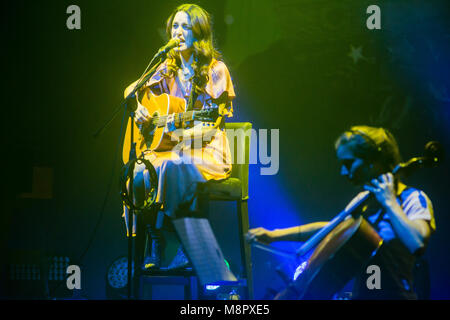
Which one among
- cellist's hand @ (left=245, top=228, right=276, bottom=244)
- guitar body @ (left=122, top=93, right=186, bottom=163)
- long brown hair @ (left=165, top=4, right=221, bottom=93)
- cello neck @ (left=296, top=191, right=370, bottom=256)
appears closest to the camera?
cello neck @ (left=296, top=191, right=370, bottom=256)

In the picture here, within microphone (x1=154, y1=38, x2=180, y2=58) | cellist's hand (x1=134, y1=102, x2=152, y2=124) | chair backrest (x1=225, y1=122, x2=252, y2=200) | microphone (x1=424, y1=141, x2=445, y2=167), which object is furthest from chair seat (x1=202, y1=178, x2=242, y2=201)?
microphone (x1=424, y1=141, x2=445, y2=167)

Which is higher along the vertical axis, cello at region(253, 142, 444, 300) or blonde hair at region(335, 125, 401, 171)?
blonde hair at region(335, 125, 401, 171)

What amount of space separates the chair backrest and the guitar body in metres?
0.45

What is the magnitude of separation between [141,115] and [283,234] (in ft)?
5.09

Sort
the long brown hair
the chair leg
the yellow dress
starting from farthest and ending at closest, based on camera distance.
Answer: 1. the long brown hair
2. the chair leg
3. the yellow dress

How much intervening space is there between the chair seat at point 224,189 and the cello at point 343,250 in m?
1.20

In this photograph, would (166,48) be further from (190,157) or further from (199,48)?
(190,157)

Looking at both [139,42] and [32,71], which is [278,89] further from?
[32,71]

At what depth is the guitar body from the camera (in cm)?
358

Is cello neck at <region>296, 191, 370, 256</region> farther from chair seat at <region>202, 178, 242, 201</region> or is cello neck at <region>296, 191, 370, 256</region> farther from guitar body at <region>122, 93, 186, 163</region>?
guitar body at <region>122, 93, 186, 163</region>

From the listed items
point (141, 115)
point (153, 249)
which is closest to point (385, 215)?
point (153, 249)

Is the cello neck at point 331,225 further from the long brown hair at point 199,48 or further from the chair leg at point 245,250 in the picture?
the long brown hair at point 199,48

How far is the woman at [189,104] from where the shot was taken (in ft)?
10.9

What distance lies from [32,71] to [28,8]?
0.55 metres
